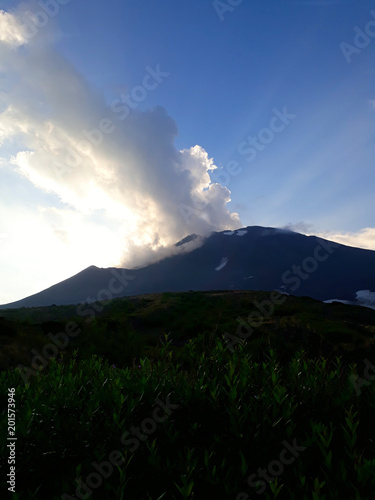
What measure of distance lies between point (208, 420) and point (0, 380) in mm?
3334

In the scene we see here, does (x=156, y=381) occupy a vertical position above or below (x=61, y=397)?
below

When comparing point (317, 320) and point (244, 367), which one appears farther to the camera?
point (317, 320)

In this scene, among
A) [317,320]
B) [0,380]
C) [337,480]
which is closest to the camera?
[337,480]

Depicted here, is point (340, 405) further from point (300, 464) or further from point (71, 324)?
point (71, 324)

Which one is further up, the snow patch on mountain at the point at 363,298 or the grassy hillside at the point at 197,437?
the grassy hillside at the point at 197,437

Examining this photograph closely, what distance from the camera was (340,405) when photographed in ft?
9.95

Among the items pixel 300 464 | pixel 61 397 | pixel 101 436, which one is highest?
pixel 61 397

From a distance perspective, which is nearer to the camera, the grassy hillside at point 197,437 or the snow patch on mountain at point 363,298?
the grassy hillside at point 197,437

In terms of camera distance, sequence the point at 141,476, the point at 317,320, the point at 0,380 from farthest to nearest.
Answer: the point at 317,320 → the point at 0,380 → the point at 141,476

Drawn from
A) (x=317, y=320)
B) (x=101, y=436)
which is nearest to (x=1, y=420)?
(x=101, y=436)

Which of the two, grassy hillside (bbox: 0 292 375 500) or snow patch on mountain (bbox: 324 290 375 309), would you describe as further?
snow patch on mountain (bbox: 324 290 375 309)

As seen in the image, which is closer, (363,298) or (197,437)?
(197,437)

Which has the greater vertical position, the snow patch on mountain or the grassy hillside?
the grassy hillside

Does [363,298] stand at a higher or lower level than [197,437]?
lower
